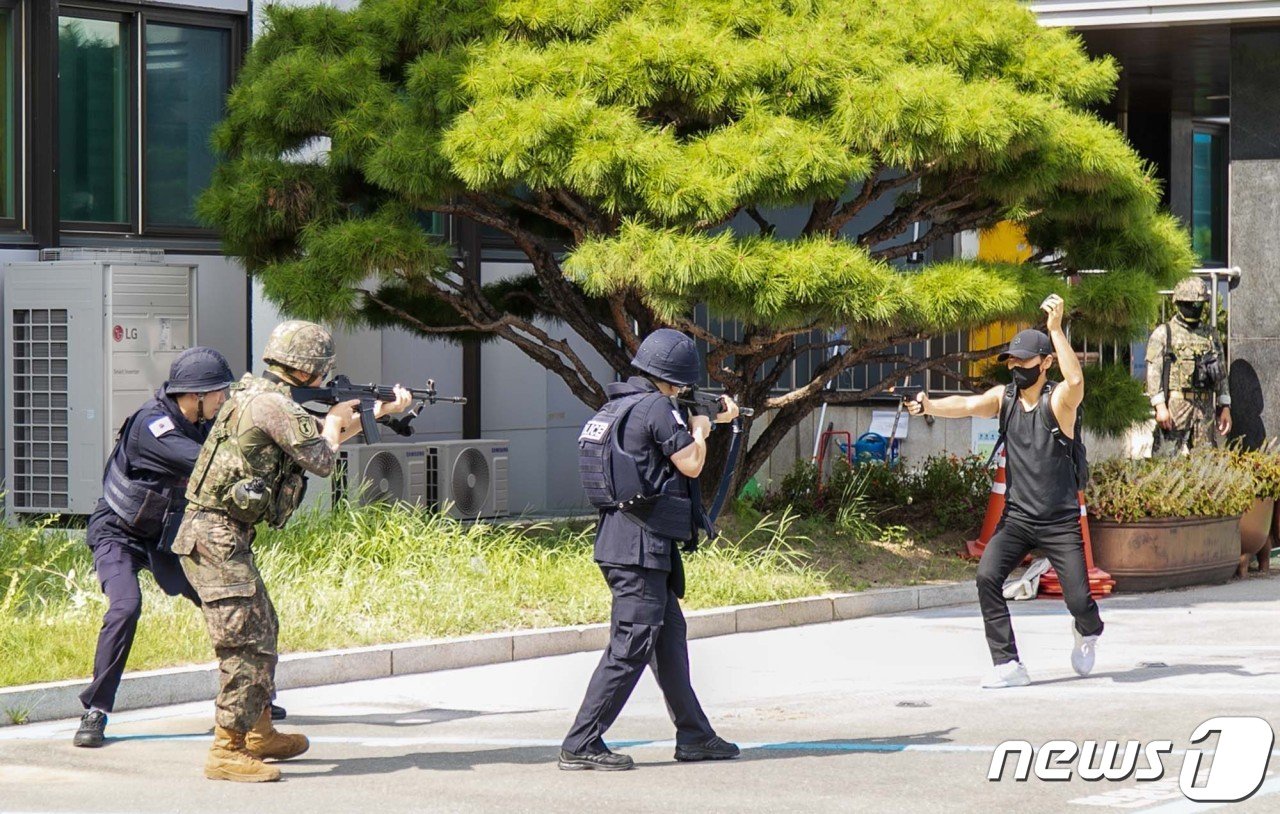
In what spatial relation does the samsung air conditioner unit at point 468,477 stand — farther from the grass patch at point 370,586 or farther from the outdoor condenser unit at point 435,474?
the grass patch at point 370,586

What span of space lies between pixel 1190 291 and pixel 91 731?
10.5 m

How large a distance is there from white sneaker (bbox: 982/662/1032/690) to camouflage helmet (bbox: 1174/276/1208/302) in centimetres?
708

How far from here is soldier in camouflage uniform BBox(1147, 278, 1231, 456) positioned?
1488 cm

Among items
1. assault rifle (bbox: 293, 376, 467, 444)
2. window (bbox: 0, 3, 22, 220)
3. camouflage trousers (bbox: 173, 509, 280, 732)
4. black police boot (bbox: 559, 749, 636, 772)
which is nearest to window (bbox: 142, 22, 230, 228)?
window (bbox: 0, 3, 22, 220)

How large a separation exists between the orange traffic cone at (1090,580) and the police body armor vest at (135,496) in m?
6.75

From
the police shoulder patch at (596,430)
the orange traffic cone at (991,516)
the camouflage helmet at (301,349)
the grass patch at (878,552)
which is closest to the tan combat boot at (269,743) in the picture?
the camouflage helmet at (301,349)

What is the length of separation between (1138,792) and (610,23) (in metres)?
6.83

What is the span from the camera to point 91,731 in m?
7.43

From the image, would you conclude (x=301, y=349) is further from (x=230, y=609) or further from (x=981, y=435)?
(x=981, y=435)

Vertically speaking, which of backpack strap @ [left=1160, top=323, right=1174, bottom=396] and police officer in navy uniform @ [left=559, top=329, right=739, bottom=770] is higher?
backpack strap @ [left=1160, top=323, right=1174, bottom=396]

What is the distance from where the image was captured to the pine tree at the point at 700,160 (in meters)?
10.9

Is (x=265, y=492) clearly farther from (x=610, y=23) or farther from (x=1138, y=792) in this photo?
(x=610, y=23)

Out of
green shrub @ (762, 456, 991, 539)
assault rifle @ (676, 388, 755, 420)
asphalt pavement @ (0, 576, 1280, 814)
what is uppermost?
assault rifle @ (676, 388, 755, 420)

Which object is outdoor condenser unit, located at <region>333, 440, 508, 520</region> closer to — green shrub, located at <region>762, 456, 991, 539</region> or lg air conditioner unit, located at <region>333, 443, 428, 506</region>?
lg air conditioner unit, located at <region>333, 443, 428, 506</region>
